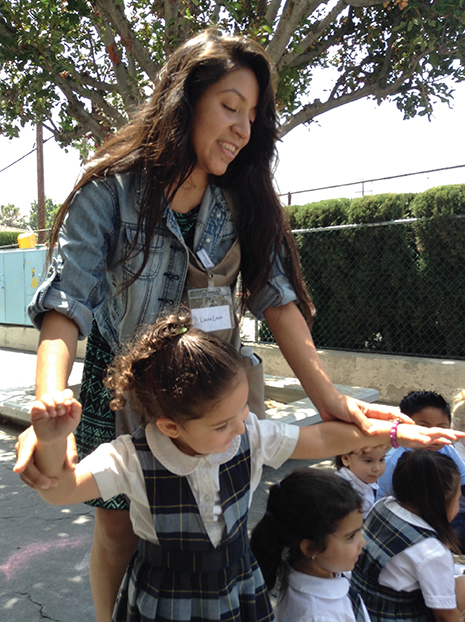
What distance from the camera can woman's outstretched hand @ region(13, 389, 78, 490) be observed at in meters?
Answer: 1.03

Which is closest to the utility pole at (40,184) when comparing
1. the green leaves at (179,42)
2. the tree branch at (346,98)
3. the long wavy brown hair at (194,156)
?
the green leaves at (179,42)

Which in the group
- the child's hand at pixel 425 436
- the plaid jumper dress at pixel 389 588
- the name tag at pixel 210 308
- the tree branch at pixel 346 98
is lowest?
the plaid jumper dress at pixel 389 588

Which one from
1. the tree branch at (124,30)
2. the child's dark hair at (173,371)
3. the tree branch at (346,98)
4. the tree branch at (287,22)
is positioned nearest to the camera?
the child's dark hair at (173,371)

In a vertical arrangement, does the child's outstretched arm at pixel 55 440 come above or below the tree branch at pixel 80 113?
below

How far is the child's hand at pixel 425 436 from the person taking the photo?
4.60ft

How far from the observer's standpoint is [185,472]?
1428 millimetres

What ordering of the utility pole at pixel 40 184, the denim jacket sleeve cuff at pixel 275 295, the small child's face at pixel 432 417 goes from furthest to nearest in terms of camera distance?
the utility pole at pixel 40 184 < the small child's face at pixel 432 417 < the denim jacket sleeve cuff at pixel 275 295

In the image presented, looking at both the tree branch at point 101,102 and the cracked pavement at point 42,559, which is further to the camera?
the tree branch at point 101,102

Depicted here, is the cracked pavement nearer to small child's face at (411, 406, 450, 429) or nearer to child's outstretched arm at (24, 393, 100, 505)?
child's outstretched arm at (24, 393, 100, 505)

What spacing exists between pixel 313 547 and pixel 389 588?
37cm

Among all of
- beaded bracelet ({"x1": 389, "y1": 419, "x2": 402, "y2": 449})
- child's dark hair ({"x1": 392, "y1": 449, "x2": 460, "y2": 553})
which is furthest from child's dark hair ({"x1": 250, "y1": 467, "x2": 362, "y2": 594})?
beaded bracelet ({"x1": 389, "y1": 419, "x2": 402, "y2": 449})

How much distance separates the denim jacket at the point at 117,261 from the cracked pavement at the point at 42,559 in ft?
5.09

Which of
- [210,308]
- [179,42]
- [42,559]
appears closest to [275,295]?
[210,308]

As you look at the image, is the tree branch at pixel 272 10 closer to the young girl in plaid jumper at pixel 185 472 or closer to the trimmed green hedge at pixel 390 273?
the trimmed green hedge at pixel 390 273
